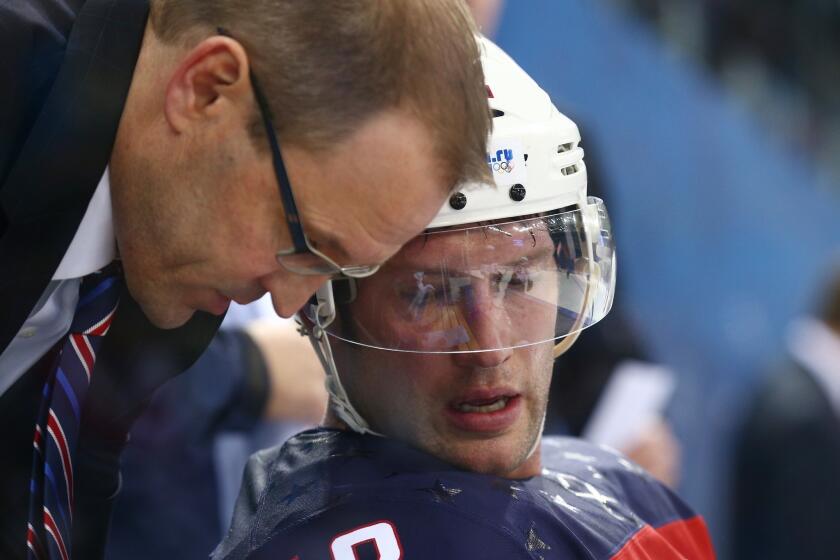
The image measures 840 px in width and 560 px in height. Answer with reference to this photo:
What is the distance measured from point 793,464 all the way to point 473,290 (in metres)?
2.43

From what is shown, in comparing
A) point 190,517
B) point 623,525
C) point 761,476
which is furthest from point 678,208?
point 623,525

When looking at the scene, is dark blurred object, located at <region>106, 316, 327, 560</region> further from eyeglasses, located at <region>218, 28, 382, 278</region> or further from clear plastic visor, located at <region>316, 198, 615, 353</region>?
eyeglasses, located at <region>218, 28, 382, 278</region>

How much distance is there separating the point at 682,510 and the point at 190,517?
1.20 metres

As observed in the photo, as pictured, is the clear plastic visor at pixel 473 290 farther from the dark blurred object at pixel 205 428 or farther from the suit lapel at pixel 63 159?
the dark blurred object at pixel 205 428

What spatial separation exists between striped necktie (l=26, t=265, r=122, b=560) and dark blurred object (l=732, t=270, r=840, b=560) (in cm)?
280

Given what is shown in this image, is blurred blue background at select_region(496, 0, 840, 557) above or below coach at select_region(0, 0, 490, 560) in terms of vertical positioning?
below

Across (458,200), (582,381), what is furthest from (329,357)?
(582,381)

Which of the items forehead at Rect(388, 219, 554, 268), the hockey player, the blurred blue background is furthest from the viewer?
A: the blurred blue background

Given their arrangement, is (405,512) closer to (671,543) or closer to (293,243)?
(293,243)

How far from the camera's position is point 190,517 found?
10.1 feet

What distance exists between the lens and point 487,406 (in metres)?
2.19

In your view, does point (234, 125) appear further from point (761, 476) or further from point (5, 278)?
point (761, 476)

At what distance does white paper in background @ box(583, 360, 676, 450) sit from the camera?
12.1 ft

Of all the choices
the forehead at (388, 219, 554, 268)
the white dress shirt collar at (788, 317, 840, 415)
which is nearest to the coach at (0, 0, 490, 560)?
the forehead at (388, 219, 554, 268)
